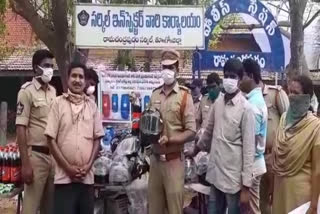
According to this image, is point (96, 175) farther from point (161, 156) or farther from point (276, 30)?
point (276, 30)

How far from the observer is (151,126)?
642 cm

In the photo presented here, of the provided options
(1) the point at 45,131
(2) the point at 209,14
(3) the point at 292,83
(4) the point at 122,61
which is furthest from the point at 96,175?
(4) the point at 122,61

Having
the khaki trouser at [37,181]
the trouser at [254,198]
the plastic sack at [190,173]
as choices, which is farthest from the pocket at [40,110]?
the trouser at [254,198]

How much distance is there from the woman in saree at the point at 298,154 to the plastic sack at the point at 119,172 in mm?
1984

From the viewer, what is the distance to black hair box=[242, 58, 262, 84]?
6667mm

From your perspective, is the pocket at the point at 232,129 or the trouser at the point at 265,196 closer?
the pocket at the point at 232,129

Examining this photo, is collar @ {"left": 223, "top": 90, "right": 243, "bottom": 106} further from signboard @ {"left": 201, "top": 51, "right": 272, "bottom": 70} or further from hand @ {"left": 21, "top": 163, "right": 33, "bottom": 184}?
signboard @ {"left": 201, "top": 51, "right": 272, "bottom": 70}

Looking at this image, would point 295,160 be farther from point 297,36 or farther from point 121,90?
point 297,36

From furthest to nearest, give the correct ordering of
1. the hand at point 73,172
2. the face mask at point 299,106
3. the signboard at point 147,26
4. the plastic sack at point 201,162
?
the signboard at point 147,26, the plastic sack at point 201,162, the hand at point 73,172, the face mask at point 299,106

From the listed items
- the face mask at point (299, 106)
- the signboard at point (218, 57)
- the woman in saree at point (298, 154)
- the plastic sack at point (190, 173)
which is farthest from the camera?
the signboard at point (218, 57)

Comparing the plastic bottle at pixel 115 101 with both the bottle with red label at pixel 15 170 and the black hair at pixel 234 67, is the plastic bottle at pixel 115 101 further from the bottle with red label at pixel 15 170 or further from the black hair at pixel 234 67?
the black hair at pixel 234 67

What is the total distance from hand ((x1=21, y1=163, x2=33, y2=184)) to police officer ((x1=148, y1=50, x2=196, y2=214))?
1.19m

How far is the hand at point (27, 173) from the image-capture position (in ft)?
20.9

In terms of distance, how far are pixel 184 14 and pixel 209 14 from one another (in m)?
1.46
